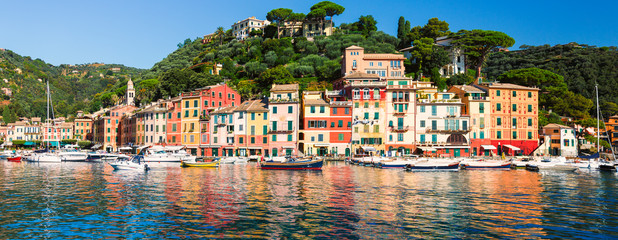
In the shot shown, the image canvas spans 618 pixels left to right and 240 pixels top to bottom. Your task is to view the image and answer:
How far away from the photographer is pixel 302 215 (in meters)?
23.9

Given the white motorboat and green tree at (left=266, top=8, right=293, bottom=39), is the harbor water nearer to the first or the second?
the white motorboat

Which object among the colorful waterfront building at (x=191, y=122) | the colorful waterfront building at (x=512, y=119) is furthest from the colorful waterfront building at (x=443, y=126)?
the colorful waterfront building at (x=191, y=122)

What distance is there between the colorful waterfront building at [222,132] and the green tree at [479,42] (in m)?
48.6

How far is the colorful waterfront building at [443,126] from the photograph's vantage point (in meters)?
75.1

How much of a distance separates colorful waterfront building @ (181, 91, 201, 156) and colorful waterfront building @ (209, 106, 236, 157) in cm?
300

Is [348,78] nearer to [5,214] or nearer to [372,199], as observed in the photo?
[372,199]

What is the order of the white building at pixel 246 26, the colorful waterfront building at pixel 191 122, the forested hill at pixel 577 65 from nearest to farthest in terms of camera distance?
the colorful waterfront building at pixel 191 122 < the forested hill at pixel 577 65 < the white building at pixel 246 26

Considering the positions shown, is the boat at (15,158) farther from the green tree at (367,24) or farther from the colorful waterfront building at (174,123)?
the green tree at (367,24)

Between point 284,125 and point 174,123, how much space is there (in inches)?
828

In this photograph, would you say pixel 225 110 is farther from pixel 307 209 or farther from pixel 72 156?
pixel 307 209

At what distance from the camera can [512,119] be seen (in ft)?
254

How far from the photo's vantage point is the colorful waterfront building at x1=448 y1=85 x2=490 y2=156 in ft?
Answer: 249

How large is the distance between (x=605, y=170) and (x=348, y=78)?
41.1 meters

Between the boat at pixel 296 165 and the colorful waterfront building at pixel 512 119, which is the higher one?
the colorful waterfront building at pixel 512 119
